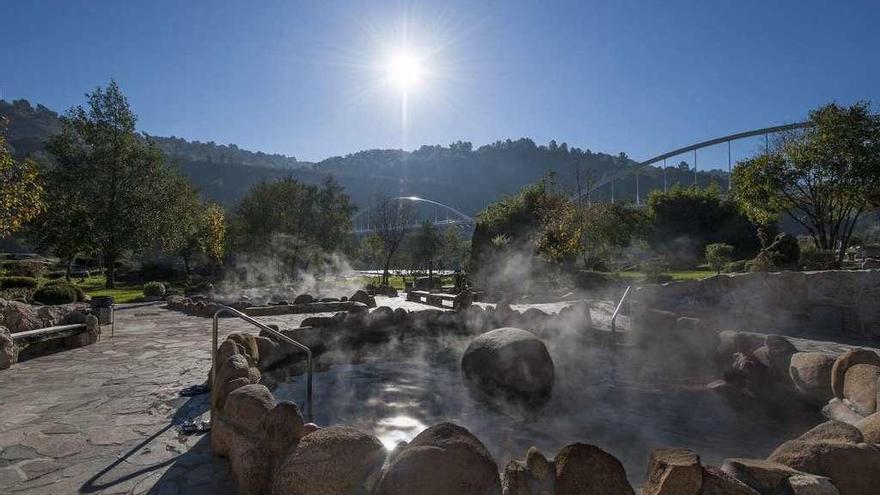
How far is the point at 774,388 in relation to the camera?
716 centimetres

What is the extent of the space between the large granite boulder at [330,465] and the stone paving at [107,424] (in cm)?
83

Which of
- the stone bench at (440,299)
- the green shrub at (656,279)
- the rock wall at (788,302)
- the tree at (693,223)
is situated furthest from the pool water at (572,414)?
the tree at (693,223)

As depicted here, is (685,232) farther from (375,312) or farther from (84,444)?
(84,444)

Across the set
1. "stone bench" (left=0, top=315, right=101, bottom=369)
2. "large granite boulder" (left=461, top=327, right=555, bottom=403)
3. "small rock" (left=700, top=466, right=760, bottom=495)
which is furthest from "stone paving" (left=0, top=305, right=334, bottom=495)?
"large granite boulder" (left=461, top=327, right=555, bottom=403)

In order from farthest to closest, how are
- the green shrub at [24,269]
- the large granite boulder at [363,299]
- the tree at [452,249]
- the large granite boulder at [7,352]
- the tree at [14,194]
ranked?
the tree at [452,249] → the green shrub at [24,269] → the large granite boulder at [363,299] → the tree at [14,194] → the large granite boulder at [7,352]

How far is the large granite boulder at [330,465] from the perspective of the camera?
9.43ft

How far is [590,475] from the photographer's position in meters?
2.79

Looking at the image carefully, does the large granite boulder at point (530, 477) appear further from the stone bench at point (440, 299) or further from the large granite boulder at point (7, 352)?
the stone bench at point (440, 299)

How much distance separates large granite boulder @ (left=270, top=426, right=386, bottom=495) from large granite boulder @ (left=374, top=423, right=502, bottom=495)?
5.8 inches

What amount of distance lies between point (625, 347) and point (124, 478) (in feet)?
30.4

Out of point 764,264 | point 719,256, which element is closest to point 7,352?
point 764,264

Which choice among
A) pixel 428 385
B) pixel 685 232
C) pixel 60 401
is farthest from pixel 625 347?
pixel 685 232

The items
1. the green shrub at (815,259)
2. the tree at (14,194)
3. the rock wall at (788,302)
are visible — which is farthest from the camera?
the green shrub at (815,259)

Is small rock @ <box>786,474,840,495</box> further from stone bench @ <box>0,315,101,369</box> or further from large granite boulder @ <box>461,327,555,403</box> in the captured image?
stone bench @ <box>0,315,101,369</box>
